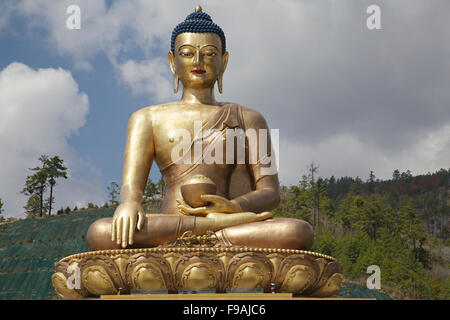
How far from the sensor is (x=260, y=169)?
6711mm

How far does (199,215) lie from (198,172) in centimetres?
76

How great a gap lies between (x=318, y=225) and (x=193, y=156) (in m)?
28.6

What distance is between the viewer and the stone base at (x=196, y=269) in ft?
17.3

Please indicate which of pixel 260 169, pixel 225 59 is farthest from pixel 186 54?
pixel 260 169

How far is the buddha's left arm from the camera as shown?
633 centimetres

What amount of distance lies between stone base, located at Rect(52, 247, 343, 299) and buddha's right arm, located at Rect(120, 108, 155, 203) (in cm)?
113

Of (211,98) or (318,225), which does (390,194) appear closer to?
(318,225)

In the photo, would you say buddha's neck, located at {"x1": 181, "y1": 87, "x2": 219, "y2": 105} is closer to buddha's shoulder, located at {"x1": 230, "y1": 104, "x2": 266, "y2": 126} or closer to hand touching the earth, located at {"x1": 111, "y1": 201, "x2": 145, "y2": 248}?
buddha's shoulder, located at {"x1": 230, "y1": 104, "x2": 266, "y2": 126}

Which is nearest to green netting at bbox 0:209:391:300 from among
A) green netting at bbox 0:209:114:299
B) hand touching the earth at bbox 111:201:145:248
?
green netting at bbox 0:209:114:299

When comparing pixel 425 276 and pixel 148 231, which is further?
pixel 425 276

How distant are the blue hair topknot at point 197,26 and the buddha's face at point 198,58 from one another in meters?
0.05

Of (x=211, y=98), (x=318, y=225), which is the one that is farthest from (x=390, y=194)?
(x=211, y=98)

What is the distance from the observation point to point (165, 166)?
6777 mm

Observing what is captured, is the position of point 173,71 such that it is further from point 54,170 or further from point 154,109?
point 54,170
